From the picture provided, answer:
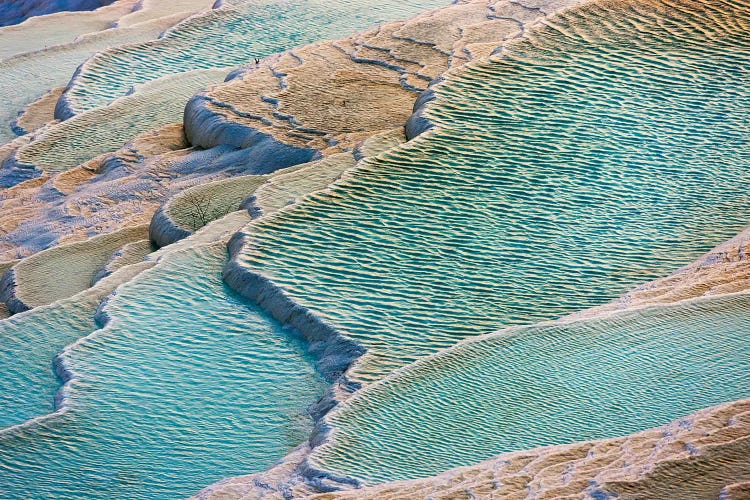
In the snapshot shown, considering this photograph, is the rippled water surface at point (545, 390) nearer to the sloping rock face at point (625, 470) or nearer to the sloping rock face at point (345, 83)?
the sloping rock face at point (625, 470)

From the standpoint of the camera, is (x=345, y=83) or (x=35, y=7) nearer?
(x=345, y=83)

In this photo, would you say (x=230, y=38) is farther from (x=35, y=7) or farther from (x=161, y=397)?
(x=161, y=397)

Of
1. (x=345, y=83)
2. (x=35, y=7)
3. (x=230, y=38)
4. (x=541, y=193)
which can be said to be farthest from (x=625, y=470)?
(x=35, y=7)

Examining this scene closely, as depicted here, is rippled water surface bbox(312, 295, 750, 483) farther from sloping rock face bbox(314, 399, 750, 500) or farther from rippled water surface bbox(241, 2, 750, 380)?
rippled water surface bbox(241, 2, 750, 380)

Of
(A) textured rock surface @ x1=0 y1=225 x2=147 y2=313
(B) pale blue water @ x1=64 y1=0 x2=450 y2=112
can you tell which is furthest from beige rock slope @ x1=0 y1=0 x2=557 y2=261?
(B) pale blue water @ x1=64 y1=0 x2=450 y2=112

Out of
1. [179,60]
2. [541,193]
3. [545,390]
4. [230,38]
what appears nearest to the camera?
[545,390]

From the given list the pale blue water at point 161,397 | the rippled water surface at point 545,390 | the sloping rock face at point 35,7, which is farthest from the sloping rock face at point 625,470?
the sloping rock face at point 35,7
